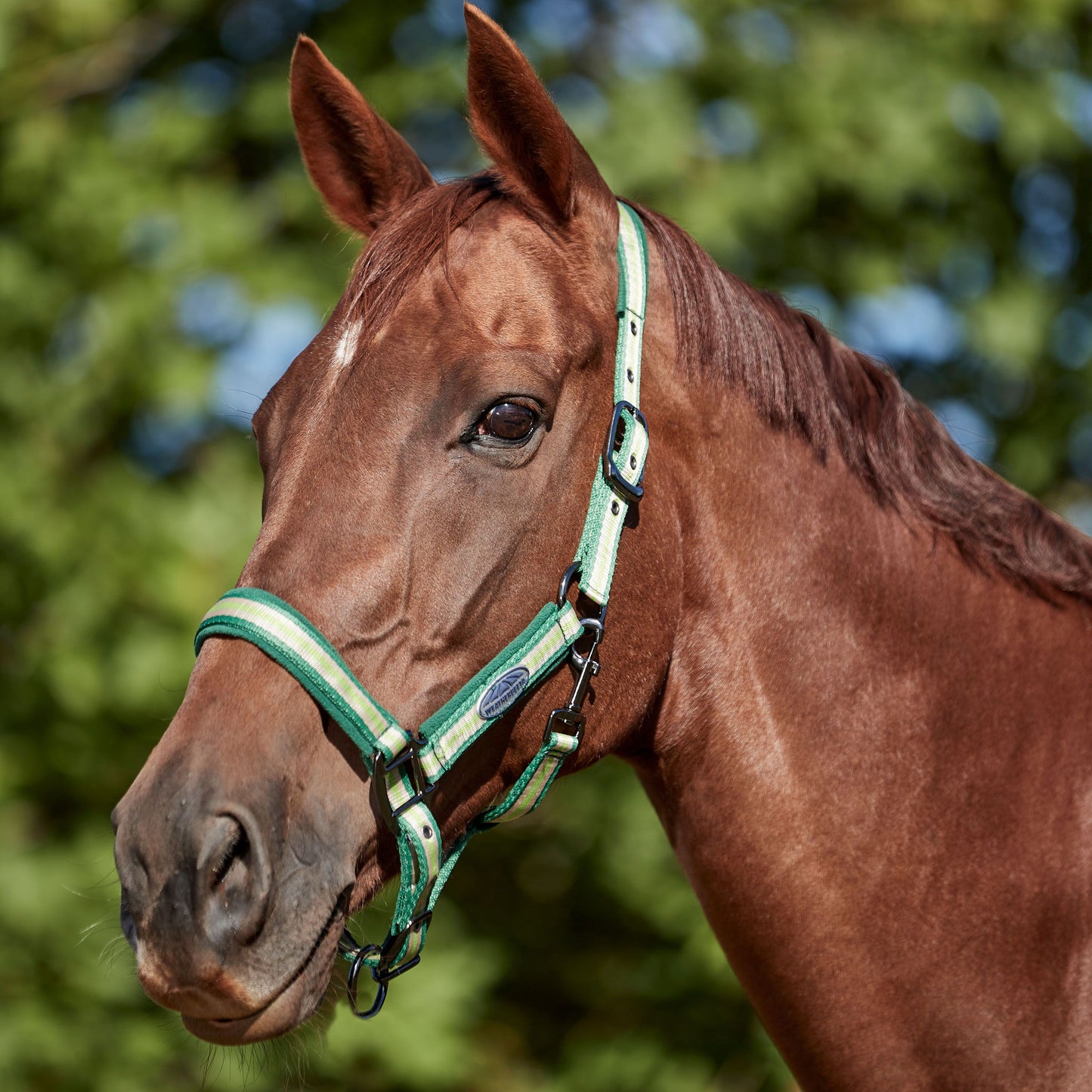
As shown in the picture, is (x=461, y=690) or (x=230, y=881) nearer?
(x=230, y=881)

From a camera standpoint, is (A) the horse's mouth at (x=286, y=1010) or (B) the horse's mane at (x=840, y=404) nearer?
(A) the horse's mouth at (x=286, y=1010)

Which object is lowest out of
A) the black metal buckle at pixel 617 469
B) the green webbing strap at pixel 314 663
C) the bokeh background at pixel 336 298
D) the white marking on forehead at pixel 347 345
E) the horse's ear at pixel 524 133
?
the bokeh background at pixel 336 298

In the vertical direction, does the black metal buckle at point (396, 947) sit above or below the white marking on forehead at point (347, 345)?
below

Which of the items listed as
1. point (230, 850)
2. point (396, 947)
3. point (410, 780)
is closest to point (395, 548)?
point (410, 780)

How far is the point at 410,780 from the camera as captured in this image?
153 cm

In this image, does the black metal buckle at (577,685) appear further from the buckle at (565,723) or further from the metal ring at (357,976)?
the metal ring at (357,976)

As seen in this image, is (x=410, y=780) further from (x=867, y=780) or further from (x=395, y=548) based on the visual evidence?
(x=867, y=780)

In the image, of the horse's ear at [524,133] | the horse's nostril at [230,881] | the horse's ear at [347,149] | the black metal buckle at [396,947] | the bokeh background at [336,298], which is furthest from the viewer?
the bokeh background at [336,298]

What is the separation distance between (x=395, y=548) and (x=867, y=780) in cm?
82

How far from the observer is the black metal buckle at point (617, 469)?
167 cm

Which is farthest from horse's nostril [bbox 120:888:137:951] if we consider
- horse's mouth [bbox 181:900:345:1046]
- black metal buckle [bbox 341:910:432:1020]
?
black metal buckle [bbox 341:910:432:1020]

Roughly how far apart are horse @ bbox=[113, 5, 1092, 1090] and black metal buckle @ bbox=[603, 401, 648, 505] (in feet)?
0.08

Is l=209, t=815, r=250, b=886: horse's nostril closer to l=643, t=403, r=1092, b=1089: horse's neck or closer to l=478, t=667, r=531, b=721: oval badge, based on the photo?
l=478, t=667, r=531, b=721: oval badge

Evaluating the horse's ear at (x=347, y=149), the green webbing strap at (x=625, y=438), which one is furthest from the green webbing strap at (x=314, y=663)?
the horse's ear at (x=347, y=149)
